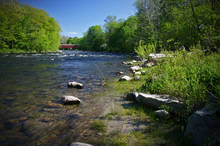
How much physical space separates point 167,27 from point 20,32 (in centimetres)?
4109

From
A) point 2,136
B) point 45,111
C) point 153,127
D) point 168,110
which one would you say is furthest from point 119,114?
point 2,136

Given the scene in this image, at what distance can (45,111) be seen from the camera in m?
4.23

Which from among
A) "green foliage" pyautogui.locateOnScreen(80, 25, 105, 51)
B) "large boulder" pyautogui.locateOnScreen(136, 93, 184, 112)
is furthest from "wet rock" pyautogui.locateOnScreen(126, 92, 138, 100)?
"green foliage" pyautogui.locateOnScreen(80, 25, 105, 51)

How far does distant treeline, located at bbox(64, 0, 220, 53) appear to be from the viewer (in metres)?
7.10

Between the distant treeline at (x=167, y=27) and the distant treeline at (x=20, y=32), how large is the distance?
26.4 meters

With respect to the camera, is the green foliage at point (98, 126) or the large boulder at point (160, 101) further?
the large boulder at point (160, 101)

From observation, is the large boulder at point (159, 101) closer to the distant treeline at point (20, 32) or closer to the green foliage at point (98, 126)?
the green foliage at point (98, 126)

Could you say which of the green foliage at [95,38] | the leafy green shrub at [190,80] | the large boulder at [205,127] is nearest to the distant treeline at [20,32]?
the green foliage at [95,38]

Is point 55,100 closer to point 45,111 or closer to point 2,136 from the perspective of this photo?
point 45,111

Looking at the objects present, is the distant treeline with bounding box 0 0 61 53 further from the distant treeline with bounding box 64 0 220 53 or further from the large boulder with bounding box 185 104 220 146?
the large boulder with bounding box 185 104 220 146

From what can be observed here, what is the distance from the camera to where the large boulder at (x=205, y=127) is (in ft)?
7.16

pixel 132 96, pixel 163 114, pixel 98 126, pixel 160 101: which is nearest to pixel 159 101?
pixel 160 101

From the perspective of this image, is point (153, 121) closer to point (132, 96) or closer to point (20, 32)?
point (132, 96)

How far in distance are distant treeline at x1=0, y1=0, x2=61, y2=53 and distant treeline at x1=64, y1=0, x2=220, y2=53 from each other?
26.4 metres
